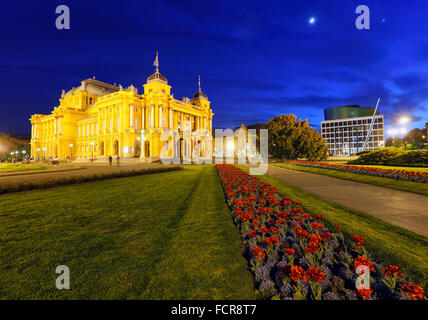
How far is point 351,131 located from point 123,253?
145684mm

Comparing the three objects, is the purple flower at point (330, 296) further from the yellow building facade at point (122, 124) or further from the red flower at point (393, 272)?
the yellow building facade at point (122, 124)

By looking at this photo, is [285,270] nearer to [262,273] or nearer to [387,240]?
[262,273]

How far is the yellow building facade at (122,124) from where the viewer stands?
163 ft

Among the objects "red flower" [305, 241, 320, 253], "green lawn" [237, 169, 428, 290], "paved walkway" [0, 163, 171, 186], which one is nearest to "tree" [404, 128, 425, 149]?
"green lawn" [237, 169, 428, 290]

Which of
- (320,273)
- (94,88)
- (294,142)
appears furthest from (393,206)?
(94,88)

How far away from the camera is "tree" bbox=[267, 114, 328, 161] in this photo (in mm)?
34688

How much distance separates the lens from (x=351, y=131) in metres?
119

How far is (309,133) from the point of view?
1396 inches

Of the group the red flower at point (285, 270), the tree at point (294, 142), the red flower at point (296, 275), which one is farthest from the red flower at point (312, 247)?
the tree at point (294, 142)

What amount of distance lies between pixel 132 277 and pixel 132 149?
5052 centimetres

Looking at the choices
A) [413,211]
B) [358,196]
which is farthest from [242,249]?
[358,196]

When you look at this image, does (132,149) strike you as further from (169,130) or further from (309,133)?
(309,133)

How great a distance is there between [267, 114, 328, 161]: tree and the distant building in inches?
3987
